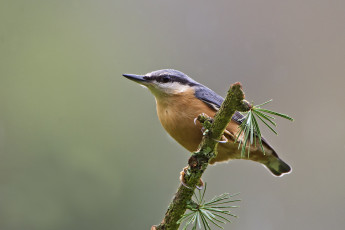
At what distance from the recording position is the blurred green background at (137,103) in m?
5.67

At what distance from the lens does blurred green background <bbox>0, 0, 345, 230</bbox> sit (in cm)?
567

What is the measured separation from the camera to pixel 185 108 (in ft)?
12.6

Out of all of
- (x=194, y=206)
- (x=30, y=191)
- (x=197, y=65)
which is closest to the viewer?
(x=194, y=206)

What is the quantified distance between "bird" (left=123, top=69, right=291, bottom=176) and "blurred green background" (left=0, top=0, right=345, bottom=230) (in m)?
1.90

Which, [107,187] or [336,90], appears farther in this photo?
[336,90]

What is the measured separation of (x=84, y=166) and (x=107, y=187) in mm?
412

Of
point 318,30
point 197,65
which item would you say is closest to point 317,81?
point 318,30

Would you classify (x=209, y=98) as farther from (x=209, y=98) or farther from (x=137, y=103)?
(x=137, y=103)

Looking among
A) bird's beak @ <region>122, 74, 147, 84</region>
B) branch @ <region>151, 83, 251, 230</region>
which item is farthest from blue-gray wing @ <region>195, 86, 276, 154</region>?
branch @ <region>151, 83, 251, 230</region>

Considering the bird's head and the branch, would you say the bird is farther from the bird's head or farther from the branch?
the branch

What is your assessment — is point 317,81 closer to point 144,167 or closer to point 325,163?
point 325,163

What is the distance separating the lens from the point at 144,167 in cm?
602

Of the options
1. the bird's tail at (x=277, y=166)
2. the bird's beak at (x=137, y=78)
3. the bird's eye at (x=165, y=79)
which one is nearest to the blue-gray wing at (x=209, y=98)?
the bird's eye at (x=165, y=79)

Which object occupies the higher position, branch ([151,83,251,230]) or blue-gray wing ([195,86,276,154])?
blue-gray wing ([195,86,276,154])
